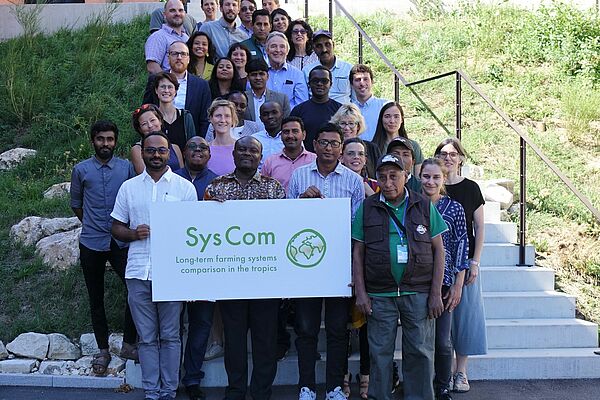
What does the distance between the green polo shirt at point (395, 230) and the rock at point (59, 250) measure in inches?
147

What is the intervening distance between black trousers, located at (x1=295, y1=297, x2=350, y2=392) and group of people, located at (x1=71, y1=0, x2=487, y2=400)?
0.01 m

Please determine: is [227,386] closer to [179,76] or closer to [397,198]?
[397,198]

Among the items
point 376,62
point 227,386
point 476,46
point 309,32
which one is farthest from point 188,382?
point 476,46

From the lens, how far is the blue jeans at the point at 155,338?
7.26 m

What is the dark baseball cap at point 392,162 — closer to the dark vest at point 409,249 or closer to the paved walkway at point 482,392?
the dark vest at point 409,249

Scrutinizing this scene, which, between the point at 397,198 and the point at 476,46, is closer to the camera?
the point at 397,198

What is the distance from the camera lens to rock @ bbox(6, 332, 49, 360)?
8227 mm

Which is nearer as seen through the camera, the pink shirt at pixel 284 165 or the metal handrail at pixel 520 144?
the pink shirt at pixel 284 165

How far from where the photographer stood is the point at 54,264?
9.45 meters

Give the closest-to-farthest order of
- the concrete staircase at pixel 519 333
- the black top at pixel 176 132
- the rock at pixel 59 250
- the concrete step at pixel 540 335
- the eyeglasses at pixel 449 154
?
the eyeglasses at pixel 449 154
the concrete staircase at pixel 519 333
the concrete step at pixel 540 335
the black top at pixel 176 132
the rock at pixel 59 250

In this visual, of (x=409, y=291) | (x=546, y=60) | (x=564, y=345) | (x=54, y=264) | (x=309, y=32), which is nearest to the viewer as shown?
(x=409, y=291)

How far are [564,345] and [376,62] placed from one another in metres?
6.00

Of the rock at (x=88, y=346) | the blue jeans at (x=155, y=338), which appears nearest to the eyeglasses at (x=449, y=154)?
the blue jeans at (x=155, y=338)

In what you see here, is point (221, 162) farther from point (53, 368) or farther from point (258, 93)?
point (53, 368)
